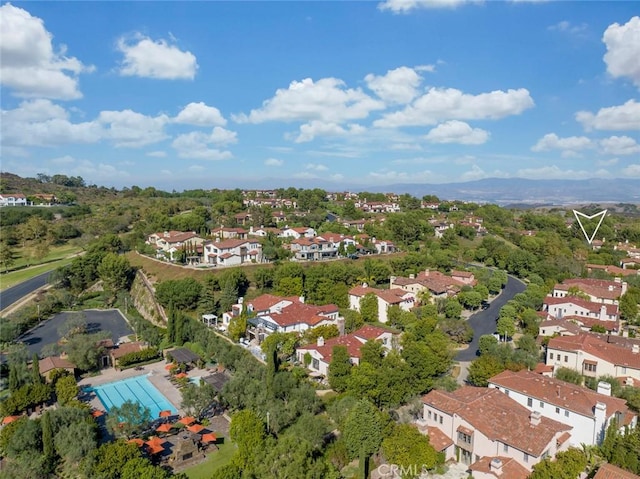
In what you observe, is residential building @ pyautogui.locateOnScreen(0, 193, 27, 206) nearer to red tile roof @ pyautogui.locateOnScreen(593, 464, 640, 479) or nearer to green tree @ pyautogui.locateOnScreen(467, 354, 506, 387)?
green tree @ pyautogui.locateOnScreen(467, 354, 506, 387)

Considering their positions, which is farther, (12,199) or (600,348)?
(12,199)

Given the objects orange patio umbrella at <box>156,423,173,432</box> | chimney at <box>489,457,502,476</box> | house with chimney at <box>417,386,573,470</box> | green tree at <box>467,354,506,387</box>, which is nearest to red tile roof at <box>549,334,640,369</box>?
green tree at <box>467,354,506,387</box>

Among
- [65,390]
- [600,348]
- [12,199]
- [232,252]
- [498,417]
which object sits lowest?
[65,390]

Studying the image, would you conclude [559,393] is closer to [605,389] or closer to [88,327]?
[605,389]

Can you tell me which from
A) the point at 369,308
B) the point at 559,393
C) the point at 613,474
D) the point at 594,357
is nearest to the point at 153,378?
the point at 369,308

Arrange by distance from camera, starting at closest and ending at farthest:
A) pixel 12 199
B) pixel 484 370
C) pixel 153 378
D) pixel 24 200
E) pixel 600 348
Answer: pixel 484 370, pixel 600 348, pixel 153 378, pixel 12 199, pixel 24 200

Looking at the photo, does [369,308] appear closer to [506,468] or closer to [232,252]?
[232,252]

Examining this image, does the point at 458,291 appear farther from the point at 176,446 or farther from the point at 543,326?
the point at 176,446

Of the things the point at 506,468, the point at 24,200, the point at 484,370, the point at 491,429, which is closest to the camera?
the point at 506,468

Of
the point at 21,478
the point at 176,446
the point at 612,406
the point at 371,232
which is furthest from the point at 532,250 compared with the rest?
the point at 21,478

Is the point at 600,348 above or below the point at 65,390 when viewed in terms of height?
above
